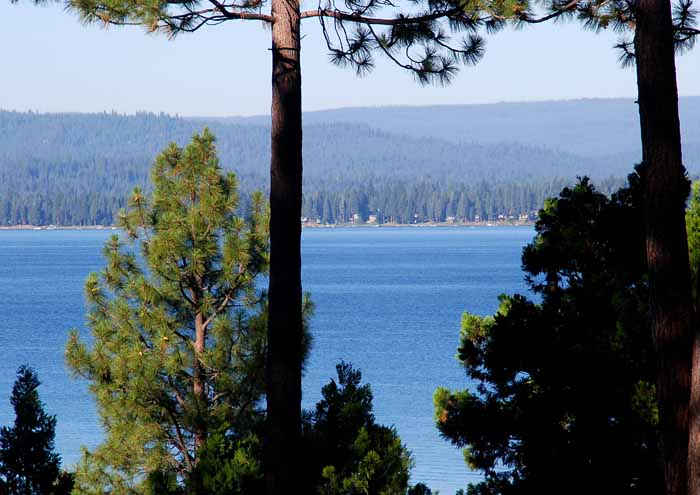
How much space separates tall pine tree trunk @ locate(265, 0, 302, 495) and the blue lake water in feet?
37.2

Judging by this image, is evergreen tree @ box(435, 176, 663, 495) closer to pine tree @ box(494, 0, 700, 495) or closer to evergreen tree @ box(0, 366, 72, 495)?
pine tree @ box(494, 0, 700, 495)

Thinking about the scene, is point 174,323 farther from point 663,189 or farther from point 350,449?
point 663,189

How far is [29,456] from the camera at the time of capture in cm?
673

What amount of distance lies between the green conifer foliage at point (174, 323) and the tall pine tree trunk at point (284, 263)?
6203 mm

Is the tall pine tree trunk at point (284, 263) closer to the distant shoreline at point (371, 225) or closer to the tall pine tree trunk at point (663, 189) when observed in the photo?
the tall pine tree trunk at point (663, 189)

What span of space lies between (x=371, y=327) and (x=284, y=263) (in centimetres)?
3849

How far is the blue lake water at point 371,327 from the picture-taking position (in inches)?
977

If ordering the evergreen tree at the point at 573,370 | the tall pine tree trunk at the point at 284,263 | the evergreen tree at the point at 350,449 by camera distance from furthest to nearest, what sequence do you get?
the evergreen tree at the point at 573,370
the evergreen tree at the point at 350,449
the tall pine tree trunk at the point at 284,263

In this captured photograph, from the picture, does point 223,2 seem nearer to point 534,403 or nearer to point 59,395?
point 534,403

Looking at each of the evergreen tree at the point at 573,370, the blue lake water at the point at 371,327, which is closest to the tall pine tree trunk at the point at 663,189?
the evergreen tree at the point at 573,370

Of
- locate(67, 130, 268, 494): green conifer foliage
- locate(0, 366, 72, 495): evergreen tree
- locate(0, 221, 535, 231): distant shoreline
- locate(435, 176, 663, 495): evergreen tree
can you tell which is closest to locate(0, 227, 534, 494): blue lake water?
locate(67, 130, 268, 494): green conifer foliage

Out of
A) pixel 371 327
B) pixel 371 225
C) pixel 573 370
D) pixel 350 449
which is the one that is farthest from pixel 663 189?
pixel 371 225

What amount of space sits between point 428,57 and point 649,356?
2426mm

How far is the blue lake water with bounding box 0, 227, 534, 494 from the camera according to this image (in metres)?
24.8
